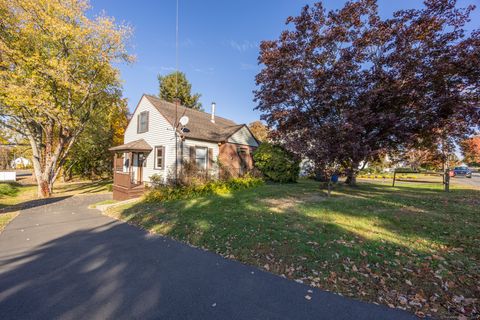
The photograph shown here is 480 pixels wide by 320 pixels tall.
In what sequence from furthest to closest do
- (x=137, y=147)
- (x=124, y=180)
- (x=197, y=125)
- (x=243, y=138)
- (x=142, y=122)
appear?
(x=243, y=138), (x=142, y=122), (x=197, y=125), (x=137, y=147), (x=124, y=180)

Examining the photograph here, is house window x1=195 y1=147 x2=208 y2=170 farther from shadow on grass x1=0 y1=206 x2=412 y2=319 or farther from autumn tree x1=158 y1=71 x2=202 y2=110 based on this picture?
autumn tree x1=158 y1=71 x2=202 y2=110

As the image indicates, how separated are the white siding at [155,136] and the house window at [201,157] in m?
1.81

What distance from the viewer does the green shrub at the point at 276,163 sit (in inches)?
652

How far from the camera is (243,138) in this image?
1769cm

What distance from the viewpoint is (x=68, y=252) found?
4832 millimetres

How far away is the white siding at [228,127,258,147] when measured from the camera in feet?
54.5

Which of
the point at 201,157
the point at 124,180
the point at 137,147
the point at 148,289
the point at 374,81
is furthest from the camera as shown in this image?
the point at 201,157

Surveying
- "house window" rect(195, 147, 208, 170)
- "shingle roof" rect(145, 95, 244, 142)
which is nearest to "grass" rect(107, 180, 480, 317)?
"house window" rect(195, 147, 208, 170)

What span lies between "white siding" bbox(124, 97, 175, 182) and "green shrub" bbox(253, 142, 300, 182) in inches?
280

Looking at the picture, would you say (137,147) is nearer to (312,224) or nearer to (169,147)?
(169,147)

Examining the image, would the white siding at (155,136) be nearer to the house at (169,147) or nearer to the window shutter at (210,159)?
the house at (169,147)

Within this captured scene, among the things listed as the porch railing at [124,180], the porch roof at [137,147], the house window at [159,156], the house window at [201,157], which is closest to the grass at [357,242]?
the porch railing at [124,180]

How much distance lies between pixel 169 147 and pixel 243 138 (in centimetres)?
656

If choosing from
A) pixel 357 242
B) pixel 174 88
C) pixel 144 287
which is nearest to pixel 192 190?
pixel 144 287
